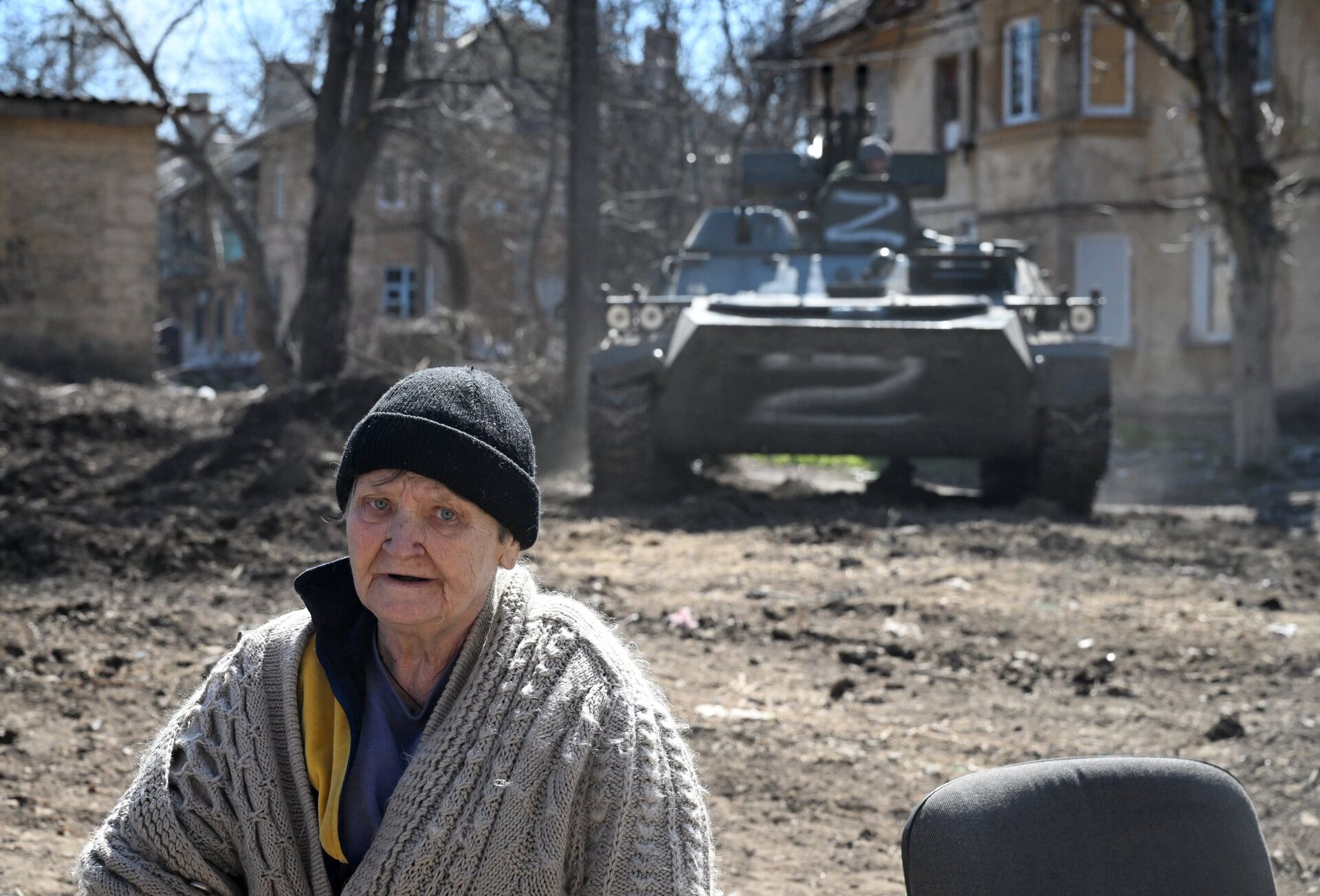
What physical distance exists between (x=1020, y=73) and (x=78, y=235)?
43.4 feet

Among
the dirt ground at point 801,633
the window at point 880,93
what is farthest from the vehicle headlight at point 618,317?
the window at point 880,93

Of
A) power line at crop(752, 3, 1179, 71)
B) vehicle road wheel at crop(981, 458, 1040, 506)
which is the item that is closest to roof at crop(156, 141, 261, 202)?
power line at crop(752, 3, 1179, 71)

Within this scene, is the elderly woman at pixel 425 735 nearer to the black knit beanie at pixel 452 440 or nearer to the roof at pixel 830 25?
the black knit beanie at pixel 452 440

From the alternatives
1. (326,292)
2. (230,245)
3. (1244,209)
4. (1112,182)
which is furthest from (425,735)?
(230,245)

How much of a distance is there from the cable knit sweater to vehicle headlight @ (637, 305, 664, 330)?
345 inches

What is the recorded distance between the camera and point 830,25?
91.4 ft

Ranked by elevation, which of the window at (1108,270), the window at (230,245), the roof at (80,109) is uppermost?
the window at (230,245)

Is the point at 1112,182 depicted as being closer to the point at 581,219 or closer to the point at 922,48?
the point at 922,48

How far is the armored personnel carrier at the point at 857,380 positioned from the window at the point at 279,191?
35.3 meters

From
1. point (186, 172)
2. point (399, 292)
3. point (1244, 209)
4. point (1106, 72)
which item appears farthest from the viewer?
point (186, 172)

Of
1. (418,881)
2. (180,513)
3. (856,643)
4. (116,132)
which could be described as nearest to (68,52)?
(116,132)

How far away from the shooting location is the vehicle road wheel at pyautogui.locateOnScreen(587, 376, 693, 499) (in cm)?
1077

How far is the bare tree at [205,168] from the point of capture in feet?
48.7

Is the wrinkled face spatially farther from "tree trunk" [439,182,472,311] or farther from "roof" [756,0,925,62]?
"tree trunk" [439,182,472,311]
